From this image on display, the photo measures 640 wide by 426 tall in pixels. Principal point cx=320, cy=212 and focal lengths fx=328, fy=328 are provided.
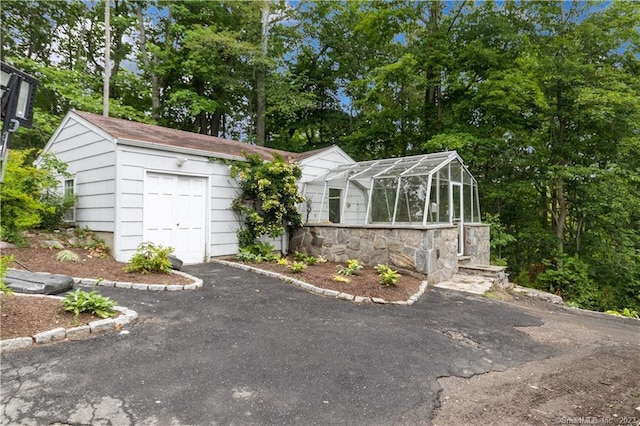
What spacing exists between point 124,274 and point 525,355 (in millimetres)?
6201

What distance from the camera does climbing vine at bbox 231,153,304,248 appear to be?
8789 mm

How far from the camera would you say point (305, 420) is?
91.4 inches

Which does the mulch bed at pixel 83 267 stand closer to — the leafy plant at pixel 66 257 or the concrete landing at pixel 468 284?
the leafy plant at pixel 66 257

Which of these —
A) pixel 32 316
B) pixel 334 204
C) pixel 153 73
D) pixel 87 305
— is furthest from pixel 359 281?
pixel 153 73

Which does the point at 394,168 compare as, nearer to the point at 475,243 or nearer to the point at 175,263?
the point at 475,243

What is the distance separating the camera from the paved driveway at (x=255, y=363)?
2.37m

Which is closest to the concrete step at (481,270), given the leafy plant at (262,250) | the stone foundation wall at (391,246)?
the stone foundation wall at (391,246)

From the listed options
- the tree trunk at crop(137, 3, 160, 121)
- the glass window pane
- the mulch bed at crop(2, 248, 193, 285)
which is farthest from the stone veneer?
the tree trunk at crop(137, 3, 160, 121)

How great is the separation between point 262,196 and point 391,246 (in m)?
3.58

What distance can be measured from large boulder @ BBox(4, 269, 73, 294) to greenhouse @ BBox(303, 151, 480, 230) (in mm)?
6789

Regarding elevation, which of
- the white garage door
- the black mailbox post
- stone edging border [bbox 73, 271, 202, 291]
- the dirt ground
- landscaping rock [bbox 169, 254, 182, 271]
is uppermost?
the black mailbox post

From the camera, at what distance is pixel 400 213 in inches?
344

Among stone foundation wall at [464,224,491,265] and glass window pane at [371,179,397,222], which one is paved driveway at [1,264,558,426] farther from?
stone foundation wall at [464,224,491,265]

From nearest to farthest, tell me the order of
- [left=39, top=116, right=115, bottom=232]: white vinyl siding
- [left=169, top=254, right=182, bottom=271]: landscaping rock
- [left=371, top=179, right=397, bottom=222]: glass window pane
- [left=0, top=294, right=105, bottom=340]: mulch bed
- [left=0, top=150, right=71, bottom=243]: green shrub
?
[left=0, top=294, right=105, bottom=340]: mulch bed, [left=0, top=150, right=71, bottom=243]: green shrub, [left=169, top=254, right=182, bottom=271]: landscaping rock, [left=39, top=116, right=115, bottom=232]: white vinyl siding, [left=371, top=179, right=397, bottom=222]: glass window pane
